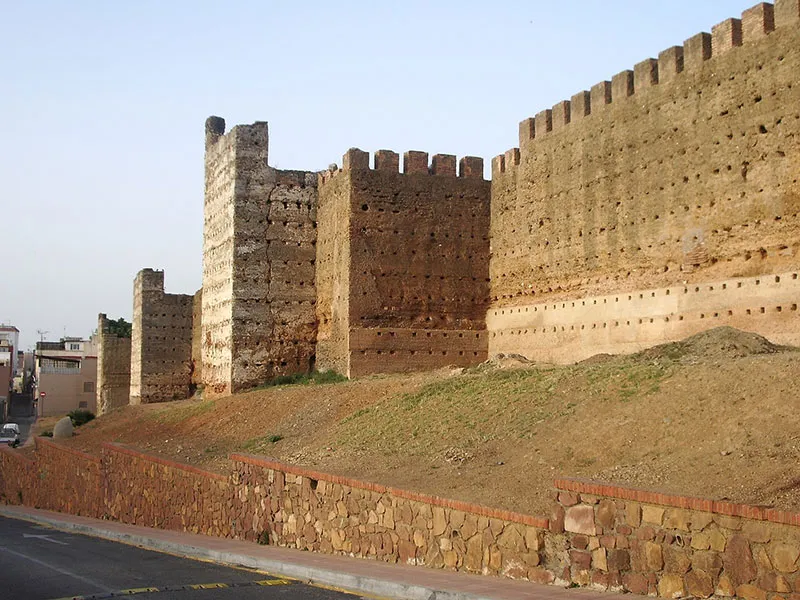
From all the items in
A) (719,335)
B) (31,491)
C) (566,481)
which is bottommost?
(31,491)

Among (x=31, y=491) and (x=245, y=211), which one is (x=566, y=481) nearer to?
(x=245, y=211)

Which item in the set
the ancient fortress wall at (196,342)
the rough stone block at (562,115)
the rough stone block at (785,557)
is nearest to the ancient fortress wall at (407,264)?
the rough stone block at (562,115)

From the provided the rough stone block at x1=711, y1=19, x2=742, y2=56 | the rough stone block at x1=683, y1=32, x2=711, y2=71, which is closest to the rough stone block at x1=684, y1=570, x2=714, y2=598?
the rough stone block at x1=711, y1=19, x2=742, y2=56

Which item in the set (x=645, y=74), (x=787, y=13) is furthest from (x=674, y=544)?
(x=645, y=74)

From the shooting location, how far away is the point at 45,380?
5891cm

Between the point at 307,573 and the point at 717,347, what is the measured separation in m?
8.67

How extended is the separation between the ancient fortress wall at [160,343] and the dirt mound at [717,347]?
20162 millimetres

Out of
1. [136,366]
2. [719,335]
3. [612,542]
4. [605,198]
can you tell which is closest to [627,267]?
[605,198]

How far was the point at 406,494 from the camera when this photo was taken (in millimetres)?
10172

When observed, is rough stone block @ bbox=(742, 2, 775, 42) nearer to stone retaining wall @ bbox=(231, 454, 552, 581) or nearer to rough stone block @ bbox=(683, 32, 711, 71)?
rough stone block @ bbox=(683, 32, 711, 71)

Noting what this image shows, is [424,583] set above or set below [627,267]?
below

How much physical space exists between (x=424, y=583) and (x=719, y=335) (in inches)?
383

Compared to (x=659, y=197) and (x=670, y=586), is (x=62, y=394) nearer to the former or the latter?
(x=659, y=197)

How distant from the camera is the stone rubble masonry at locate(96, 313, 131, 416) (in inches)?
1521
